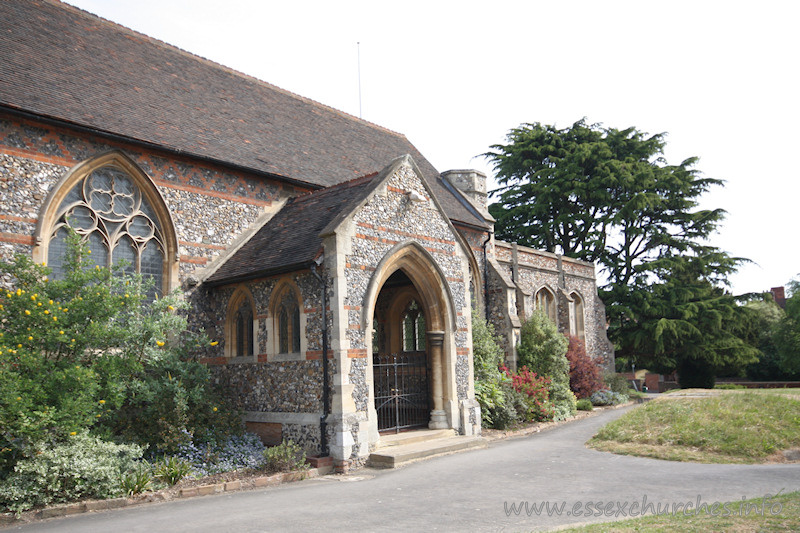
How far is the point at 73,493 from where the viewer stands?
27.4 ft

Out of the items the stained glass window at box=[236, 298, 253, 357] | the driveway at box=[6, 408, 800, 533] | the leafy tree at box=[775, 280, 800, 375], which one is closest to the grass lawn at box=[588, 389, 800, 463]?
the driveway at box=[6, 408, 800, 533]

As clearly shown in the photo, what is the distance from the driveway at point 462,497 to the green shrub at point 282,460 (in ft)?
1.94

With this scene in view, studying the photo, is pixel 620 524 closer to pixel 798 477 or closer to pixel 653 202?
pixel 798 477

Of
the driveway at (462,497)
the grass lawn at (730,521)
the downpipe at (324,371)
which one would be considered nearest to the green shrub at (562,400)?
the driveway at (462,497)

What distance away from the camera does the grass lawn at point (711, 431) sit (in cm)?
1077

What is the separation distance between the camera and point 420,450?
11.5m

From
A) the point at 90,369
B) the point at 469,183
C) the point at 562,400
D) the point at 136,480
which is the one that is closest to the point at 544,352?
the point at 562,400

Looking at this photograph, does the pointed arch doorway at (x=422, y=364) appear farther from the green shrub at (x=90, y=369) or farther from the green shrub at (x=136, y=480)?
the green shrub at (x=136, y=480)

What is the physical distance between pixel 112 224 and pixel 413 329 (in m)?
9.35

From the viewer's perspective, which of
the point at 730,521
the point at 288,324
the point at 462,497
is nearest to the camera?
the point at 730,521

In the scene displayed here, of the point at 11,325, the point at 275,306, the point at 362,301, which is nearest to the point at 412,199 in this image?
the point at 362,301

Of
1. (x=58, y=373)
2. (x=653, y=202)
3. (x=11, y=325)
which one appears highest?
(x=653, y=202)

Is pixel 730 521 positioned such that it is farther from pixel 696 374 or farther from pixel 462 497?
pixel 696 374

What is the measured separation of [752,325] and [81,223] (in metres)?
31.9
